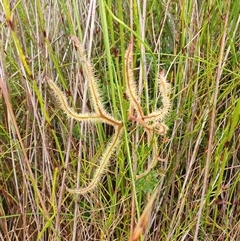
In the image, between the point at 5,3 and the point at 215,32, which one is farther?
the point at 215,32

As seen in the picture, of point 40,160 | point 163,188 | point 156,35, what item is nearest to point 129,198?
point 163,188

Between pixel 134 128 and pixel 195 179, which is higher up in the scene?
pixel 134 128

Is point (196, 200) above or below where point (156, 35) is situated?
below

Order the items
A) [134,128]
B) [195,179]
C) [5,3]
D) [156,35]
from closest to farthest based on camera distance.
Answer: [5,3] → [134,128] → [195,179] → [156,35]

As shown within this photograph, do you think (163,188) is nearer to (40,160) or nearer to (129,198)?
(129,198)

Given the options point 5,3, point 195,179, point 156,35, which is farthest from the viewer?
point 156,35

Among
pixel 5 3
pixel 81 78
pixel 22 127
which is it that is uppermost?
pixel 5 3

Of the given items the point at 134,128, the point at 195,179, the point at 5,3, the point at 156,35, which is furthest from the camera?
the point at 156,35

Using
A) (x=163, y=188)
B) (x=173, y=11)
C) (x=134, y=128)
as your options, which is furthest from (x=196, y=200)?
(x=173, y=11)

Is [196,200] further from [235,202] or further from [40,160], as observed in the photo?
[40,160]
